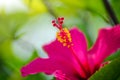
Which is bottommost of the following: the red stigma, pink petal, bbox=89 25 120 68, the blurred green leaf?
the blurred green leaf

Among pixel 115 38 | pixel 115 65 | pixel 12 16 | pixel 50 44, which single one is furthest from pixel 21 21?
pixel 115 65

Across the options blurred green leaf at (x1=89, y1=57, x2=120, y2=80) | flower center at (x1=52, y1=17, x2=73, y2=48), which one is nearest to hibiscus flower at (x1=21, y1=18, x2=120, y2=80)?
flower center at (x1=52, y1=17, x2=73, y2=48)

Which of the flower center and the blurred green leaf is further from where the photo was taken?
the flower center

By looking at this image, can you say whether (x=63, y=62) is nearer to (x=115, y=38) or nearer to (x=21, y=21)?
(x=115, y=38)

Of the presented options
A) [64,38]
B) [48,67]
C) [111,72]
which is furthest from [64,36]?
[111,72]

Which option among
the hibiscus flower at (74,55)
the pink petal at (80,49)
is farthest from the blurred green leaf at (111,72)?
the pink petal at (80,49)

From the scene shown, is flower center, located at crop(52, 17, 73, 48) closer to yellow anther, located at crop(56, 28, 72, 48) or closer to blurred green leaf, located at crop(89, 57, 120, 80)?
yellow anther, located at crop(56, 28, 72, 48)

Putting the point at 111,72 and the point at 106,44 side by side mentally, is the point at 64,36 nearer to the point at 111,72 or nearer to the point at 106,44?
the point at 106,44
